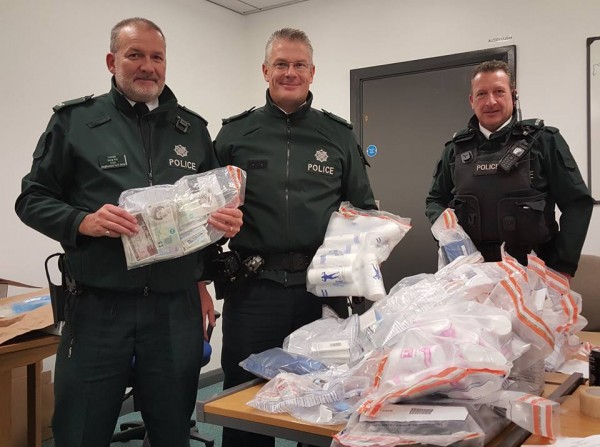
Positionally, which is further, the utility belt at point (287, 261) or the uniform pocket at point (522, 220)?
the uniform pocket at point (522, 220)

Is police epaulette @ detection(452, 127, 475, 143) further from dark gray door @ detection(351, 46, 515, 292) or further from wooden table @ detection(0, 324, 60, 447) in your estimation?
wooden table @ detection(0, 324, 60, 447)

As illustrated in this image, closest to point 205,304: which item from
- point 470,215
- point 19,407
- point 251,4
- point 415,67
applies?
point 470,215

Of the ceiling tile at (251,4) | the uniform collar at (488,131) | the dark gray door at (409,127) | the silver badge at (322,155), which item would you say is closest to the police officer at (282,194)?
the silver badge at (322,155)

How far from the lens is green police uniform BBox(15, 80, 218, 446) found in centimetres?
176

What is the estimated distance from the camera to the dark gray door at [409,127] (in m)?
3.93

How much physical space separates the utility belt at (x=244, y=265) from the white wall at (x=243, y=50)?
1701 millimetres

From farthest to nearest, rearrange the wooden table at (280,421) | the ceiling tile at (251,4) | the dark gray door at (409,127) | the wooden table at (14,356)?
the ceiling tile at (251,4) < the dark gray door at (409,127) < the wooden table at (14,356) < the wooden table at (280,421)

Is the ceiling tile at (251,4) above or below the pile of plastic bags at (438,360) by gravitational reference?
above

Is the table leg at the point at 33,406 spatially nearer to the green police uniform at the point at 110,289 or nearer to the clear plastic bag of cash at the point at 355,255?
the green police uniform at the point at 110,289

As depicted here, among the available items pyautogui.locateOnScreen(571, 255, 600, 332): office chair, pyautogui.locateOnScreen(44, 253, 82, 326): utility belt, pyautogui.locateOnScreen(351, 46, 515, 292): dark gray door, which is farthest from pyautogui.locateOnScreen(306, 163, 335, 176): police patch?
pyautogui.locateOnScreen(351, 46, 515, 292): dark gray door

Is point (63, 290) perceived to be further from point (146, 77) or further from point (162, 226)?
point (146, 77)

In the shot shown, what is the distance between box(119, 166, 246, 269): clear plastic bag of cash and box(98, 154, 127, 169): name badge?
13 cm

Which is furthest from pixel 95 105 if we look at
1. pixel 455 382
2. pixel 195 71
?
pixel 195 71

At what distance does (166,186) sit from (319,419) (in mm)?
854
